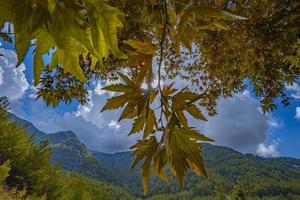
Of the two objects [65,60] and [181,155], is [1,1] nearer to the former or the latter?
[65,60]

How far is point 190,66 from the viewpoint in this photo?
5.70 m

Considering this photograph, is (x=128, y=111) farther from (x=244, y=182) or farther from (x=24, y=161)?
(x=244, y=182)

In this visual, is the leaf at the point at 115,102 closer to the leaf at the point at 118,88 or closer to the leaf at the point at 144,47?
the leaf at the point at 118,88

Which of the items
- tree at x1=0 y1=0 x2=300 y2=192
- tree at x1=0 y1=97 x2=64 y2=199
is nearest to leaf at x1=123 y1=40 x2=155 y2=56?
tree at x1=0 y1=0 x2=300 y2=192

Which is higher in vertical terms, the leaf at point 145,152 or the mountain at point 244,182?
the mountain at point 244,182

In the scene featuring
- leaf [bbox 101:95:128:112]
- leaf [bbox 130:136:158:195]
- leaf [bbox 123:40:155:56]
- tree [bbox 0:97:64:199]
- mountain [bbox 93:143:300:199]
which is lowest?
leaf [bbox 130:136:158:195]

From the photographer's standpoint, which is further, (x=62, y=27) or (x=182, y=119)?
(x=182, y=119)

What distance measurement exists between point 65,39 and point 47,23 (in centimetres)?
4

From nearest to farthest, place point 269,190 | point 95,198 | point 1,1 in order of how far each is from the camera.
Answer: point 1,1
point 95,198
point 269,190

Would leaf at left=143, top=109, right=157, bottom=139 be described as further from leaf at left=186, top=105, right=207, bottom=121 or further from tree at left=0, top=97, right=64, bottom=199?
tree at left=0, top=97, right=64, bottom=199

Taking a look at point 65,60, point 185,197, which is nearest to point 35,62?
point 65,60

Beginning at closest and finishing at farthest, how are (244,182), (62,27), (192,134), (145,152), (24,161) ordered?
(62,27), (192,134), (145,152), (24,161), (244,182)

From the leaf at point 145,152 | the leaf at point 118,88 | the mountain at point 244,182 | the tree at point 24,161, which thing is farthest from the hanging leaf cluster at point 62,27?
the mountain at point 244,182

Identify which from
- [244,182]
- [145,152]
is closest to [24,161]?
[145,152]
